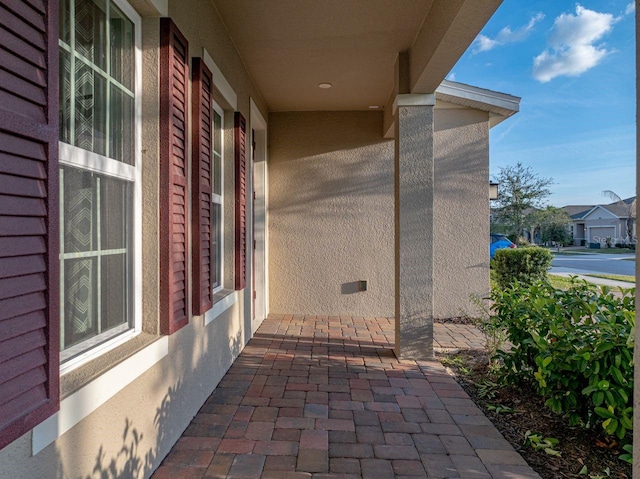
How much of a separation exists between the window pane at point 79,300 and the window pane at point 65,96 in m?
0.48

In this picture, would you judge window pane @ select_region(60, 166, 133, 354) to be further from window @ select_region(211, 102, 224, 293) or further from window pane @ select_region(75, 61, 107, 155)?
window @ select_region(211, 102, 224, 293)

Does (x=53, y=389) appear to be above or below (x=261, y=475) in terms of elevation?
above

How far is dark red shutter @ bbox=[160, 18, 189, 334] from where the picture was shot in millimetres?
2121

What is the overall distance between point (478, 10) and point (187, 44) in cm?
179

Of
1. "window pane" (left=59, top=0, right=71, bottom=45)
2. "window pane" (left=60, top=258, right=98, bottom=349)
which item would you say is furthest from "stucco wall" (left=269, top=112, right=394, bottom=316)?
"window pane" (left=59, top=0, right=71, bottom=45)

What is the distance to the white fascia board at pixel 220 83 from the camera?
2869mm

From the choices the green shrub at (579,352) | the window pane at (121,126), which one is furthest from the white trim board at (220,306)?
the green shrub at (579,352)

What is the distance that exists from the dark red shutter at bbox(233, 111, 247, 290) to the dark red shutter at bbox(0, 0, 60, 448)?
2568 millimetres

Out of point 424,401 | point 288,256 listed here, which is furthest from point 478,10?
point 288,256

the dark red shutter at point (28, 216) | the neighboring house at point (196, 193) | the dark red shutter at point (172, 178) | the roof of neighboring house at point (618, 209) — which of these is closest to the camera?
the dark red shutter at point (28, 216)

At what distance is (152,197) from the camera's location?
82.9 inches

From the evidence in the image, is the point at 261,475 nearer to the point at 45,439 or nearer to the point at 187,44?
the point at 45,439

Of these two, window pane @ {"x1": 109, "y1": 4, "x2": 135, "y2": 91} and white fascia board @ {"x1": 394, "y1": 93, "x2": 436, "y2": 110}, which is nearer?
window pane @ {"x1": 109, "y1": 4, "x2": 135, "y2": 91}

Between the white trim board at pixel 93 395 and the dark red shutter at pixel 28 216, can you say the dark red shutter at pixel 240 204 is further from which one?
the dark red shutter at pixel 28 216
